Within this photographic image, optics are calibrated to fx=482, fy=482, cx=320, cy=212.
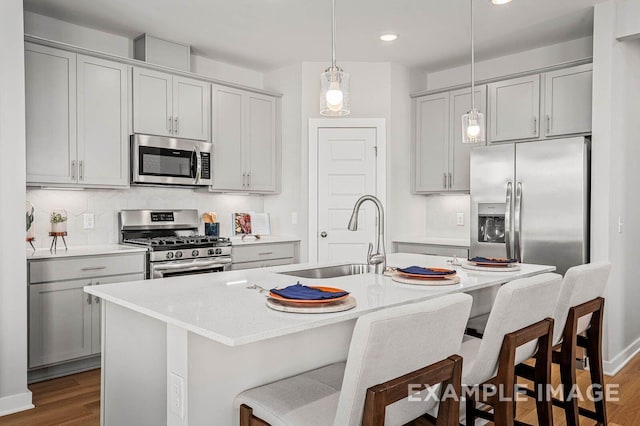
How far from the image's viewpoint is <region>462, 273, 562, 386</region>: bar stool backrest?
1726 mm

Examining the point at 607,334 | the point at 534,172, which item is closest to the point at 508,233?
the point at 534,172

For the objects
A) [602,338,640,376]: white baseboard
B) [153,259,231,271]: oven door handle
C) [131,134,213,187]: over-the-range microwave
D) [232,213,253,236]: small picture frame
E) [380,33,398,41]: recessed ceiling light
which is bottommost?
[602,338,640,376]: white baseboard

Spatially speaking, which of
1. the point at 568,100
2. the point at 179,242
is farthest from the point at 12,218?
the point at 568,100

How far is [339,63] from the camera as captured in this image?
5.00 metres

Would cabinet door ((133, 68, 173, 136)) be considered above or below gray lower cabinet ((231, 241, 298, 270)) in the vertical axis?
above

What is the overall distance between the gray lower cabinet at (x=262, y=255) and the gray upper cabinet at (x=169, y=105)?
3.66 feet

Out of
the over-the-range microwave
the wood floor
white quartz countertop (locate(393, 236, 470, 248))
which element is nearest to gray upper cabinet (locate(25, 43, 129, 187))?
the over-the-range microwave

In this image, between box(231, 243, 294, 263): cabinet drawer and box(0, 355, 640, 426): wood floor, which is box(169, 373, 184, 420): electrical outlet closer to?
box(0, 355, 640, 426): wood floor

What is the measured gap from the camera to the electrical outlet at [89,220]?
159 inches

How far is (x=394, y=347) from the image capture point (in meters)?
1.30

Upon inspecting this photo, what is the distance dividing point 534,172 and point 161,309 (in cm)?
329

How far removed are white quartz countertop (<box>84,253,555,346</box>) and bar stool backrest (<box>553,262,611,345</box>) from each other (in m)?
0.30

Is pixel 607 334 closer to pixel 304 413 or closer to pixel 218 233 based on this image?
pixel 304 413

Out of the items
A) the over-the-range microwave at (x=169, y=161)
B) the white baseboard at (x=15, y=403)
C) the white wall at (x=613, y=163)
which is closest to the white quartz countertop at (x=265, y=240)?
the over-the-range microwave at (x=169, y=161)
